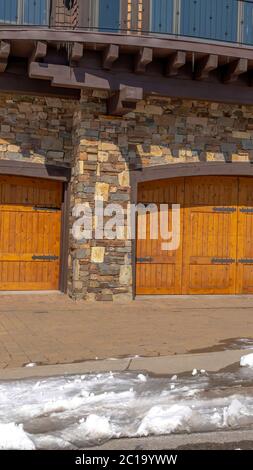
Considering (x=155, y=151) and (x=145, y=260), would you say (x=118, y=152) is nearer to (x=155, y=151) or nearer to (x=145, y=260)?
(x=155, y=151)

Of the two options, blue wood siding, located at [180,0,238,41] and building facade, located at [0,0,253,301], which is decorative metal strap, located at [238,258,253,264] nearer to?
building facade, located at [0,0,253,301]

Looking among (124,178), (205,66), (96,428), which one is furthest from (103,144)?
(96,428)

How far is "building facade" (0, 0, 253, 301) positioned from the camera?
9555 millimetres

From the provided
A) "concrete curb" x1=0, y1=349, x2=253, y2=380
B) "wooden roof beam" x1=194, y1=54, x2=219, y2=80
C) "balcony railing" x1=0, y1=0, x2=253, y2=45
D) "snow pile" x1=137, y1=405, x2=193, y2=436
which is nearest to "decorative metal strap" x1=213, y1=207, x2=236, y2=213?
"wooden roof beam" x1=194, y1=54, x2=219, y2=80

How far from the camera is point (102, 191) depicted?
33.3 feet

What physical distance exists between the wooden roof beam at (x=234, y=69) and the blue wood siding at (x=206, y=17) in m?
0.81

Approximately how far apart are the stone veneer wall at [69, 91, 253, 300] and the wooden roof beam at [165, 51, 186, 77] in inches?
35.5

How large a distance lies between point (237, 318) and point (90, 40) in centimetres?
533

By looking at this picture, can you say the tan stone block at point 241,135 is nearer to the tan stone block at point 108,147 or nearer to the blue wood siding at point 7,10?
the tan stone block at point 108,147

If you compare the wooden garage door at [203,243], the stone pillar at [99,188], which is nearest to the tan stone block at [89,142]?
the stone pillar at [99,188]

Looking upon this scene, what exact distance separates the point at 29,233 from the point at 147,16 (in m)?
4.84

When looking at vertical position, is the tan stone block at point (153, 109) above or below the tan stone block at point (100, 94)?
below

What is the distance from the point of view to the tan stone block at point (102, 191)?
10.1 metres
